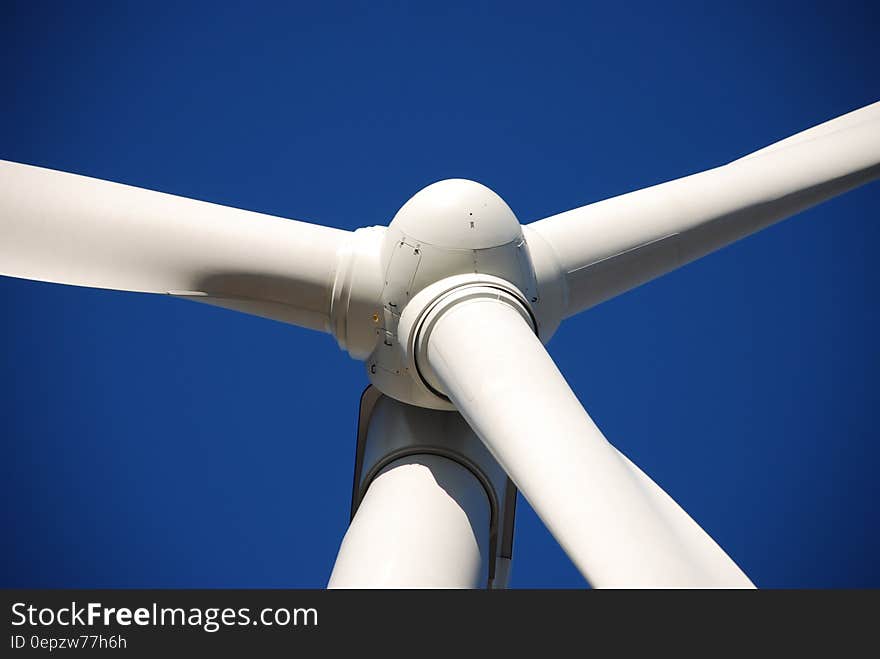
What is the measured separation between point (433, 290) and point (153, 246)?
1.96 meters

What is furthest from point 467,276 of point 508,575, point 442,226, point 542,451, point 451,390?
point 508,575

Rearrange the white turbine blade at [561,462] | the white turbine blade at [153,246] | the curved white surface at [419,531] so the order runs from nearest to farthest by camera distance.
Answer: the white turbine blade at [561,462] < the curved white surface at [419,531] < the white turbine blade at [153,246]

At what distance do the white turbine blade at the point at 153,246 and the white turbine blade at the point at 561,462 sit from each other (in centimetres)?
119

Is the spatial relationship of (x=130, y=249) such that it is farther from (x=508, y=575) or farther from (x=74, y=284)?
(x=508, y=575)

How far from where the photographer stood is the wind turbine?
7348 millimetres

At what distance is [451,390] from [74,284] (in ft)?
8.92

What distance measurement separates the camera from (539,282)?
884 cm

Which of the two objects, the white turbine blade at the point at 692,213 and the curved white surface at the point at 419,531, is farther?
the white turbine blade at the point at 692,213

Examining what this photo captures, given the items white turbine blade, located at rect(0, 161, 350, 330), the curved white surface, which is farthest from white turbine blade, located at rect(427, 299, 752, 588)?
white turbine blade, located at rect(0, 161, 350, 330)

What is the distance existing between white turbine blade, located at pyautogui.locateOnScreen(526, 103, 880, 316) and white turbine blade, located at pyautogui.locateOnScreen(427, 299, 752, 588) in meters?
1.30

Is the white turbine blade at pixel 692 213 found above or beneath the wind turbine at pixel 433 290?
above

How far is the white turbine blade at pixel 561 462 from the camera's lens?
6234mm

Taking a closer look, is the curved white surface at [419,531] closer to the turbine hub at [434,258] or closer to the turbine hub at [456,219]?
the turbine hub at [434,258]

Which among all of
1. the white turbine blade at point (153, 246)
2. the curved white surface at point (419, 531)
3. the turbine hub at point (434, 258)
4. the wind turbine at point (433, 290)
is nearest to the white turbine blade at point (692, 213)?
the wind turbine at point (433, 290)
